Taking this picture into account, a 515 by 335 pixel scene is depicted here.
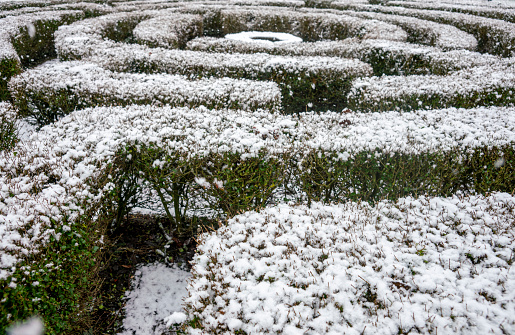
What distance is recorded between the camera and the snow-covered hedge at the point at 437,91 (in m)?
6.03

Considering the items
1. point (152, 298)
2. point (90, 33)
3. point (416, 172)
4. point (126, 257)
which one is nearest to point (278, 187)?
point (416, 172)

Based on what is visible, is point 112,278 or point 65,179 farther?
point 112,278

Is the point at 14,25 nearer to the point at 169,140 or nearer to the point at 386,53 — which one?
the point at 169,140

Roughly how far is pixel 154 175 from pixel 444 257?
354cm

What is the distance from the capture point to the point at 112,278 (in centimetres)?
415

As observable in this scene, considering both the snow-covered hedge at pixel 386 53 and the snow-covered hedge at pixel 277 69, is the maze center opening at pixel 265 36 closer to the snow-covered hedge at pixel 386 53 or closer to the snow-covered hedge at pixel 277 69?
the snow-covered hedge at pixel 386 53

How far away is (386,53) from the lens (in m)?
9.52

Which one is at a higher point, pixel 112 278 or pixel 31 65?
pixel 31 65

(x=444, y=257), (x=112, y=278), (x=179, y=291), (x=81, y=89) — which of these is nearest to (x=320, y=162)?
(x=444, y=257)

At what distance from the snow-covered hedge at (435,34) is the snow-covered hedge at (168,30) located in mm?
9822

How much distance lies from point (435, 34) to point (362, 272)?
13.5 meters

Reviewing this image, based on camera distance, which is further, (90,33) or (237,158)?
(90,33)

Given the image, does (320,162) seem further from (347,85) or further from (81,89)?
(81,89)

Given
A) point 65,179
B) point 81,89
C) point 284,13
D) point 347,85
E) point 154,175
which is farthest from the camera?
point 284,13
